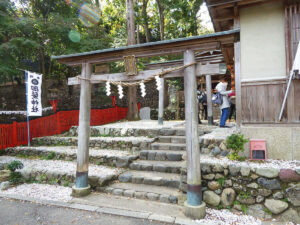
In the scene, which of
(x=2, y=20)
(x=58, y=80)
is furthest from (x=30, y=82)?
(x=58, y=80)

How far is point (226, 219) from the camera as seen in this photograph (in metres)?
4.32

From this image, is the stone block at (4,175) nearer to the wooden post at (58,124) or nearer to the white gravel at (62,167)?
the white gravel at (62,167)

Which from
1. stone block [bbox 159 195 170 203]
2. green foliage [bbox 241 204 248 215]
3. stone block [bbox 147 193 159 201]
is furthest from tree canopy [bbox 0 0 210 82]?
green foliage [bbox 241 204 248 215]

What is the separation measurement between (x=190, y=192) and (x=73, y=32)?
14.1 meters

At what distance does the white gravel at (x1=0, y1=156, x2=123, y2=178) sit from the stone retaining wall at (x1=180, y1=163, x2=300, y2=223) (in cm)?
307

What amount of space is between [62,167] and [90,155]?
105cm

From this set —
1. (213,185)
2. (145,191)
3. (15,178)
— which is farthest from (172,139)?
(15,178)

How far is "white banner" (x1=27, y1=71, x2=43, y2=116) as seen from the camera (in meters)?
9.83

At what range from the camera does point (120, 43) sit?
52.4 ft

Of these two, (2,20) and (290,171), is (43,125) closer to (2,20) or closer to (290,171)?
(2,20)

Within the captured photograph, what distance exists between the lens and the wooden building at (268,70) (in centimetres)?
530

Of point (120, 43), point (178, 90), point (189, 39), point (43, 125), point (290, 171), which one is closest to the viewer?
point (290, 171)

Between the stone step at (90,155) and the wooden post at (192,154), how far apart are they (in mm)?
3021

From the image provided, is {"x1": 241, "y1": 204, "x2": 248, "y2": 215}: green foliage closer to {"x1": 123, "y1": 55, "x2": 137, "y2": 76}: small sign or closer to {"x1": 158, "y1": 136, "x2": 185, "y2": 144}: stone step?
{"x1": 158, "y1": 136, "x2": 185, "y2": 144}: stone step
